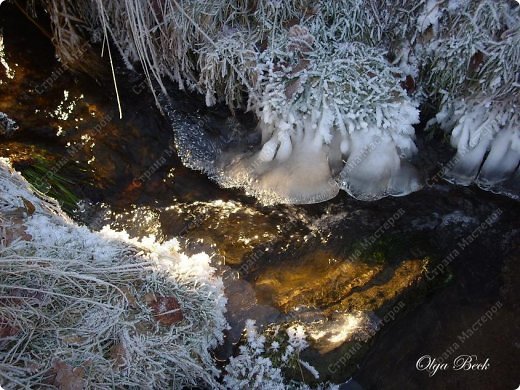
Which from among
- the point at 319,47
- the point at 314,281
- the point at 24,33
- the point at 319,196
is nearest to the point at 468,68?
the point at 319,47

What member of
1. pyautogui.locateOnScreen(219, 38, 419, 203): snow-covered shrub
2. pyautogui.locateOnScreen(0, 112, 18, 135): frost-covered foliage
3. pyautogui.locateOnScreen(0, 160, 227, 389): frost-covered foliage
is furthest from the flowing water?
pyautogui.locateOnScreen(0, 160, 227, 389): frost-covered foliage

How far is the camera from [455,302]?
3.23 meters

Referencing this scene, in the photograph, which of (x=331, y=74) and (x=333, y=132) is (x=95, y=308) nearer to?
(x=333, y=132)

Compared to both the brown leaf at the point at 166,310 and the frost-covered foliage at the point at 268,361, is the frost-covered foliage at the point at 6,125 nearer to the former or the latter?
the brown leaf at the point at 166,310

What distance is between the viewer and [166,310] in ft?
9.02

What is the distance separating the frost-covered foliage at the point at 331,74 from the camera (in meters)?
3.73

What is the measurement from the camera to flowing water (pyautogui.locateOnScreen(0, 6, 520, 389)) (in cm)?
302

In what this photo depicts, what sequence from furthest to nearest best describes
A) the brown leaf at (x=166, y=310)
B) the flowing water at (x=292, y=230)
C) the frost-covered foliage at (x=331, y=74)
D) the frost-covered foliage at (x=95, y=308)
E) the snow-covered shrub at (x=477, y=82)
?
the frost-covered foliage at (x=331, y=74) < the snow-covered shrub at (x=477, y=82) < the flowing water at (x=292, y=230) < the brown leaf at (x=166, y=310) < the frost-covered foliage at (x=95, y=308)

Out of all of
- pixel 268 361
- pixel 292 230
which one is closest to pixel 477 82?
pixel 292 230

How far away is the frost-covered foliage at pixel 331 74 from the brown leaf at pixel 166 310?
133 cm

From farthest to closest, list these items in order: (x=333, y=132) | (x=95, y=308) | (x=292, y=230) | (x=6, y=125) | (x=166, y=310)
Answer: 1. (x=6, y=125)
2. (x=333, y=132)
3. (x=292, y=230)
4. (x=166, y=310)
5. (x=95, y=308)

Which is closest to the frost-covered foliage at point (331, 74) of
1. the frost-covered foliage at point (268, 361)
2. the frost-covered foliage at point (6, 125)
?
the frost-covered foliage at point (6, 125)

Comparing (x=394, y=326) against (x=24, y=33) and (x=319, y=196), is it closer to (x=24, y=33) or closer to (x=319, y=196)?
(x=319, y=196)

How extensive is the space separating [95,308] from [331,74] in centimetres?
255
